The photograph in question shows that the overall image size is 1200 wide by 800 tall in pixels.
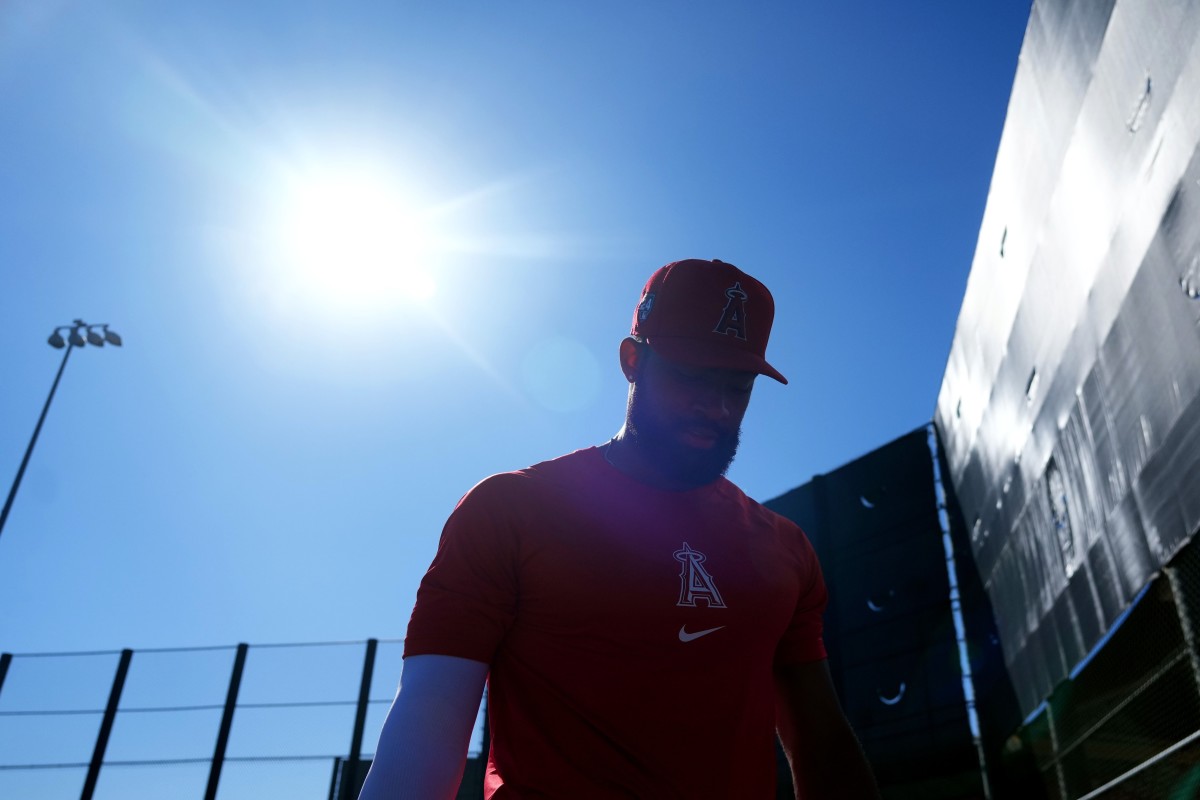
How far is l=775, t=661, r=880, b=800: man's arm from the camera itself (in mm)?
1577

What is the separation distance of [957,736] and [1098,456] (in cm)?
554

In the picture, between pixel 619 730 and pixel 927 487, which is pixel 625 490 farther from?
pixel 927 487

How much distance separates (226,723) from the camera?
43.0 ft

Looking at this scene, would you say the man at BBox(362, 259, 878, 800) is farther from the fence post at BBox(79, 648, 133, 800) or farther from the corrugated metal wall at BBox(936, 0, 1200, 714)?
the fence post at BBox(79, 648, 133, 800)

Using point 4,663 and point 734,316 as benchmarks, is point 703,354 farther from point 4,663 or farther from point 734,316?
point 4,663

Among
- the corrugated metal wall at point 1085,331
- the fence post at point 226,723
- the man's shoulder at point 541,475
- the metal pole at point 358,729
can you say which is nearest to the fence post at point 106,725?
the fence post at point 226,723

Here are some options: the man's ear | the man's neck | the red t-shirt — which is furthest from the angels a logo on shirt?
the man's ear

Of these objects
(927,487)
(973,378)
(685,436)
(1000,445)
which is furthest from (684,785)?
(927,487)

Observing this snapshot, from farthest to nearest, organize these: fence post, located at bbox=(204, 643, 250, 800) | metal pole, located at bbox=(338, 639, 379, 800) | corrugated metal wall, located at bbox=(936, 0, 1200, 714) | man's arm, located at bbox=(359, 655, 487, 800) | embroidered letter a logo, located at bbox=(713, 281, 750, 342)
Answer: fence post, located at bbox=(204, 643, 250, 800) → metal pole, located at bbox=(338, 639, 379, 800) → corrugated metal wall, located at bbox=(936, 0, 1200, 714) → embroidered letter a logo, located at bbox=(713, 281, 750, 342) → man's arm, located at bbox=(359, 655, 487, 800)

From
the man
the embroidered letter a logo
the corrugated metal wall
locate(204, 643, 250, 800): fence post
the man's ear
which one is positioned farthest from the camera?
locate(204, 643, 250, 800): fence post

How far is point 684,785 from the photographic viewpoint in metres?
1.28

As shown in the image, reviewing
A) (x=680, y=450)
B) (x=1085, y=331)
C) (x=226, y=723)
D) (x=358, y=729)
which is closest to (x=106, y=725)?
(x=226, y=723)

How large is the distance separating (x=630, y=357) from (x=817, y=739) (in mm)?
812

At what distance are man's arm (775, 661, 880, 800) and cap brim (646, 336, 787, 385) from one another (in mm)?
582
